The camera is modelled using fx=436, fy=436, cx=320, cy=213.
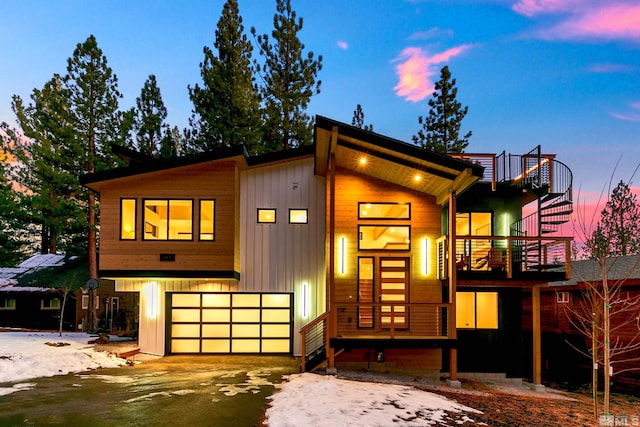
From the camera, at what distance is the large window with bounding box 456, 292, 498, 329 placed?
45.6 ft

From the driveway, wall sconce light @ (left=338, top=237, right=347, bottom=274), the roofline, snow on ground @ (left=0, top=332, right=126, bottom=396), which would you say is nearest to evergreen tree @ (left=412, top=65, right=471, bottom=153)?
wall sconce light @ (left=338, top=237, right=347, bottom=274)

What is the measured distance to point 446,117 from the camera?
3005 cm

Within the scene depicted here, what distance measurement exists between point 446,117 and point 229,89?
15.0 meters

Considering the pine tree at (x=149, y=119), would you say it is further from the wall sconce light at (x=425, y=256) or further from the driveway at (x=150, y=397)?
the wall sconce light at (x=425, y=256)

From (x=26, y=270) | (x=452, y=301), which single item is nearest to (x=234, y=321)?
(x=452, y=301)

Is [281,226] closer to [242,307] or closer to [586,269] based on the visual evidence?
[242,307]

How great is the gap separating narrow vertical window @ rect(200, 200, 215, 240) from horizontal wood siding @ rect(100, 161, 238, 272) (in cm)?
13

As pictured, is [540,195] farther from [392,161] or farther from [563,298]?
[563,298]

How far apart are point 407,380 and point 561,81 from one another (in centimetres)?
5952

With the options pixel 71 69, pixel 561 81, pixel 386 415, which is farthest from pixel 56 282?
pixel 561 81

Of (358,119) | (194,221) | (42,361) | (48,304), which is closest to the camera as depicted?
(42,361)

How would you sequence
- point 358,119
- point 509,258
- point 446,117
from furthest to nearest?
1. point 358,119
2. point 446,117
3. point 509,258

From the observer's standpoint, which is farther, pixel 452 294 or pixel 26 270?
pixel 26 270

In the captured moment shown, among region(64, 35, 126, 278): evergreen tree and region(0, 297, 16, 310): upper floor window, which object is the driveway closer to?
region(64, 35, 126, 278): evergreen tree
